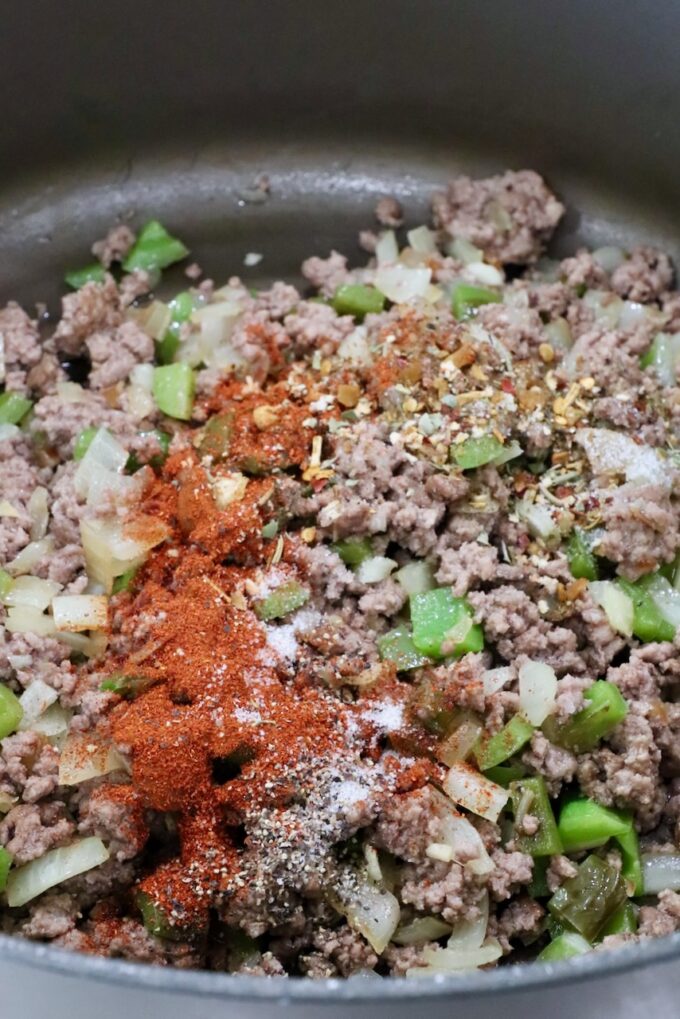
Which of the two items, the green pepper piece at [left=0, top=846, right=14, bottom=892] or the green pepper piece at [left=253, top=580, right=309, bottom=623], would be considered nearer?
the green pepper piece at [left=0, top=846, right=14, bottom=892]

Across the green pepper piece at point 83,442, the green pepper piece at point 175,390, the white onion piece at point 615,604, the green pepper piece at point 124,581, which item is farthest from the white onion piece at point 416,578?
the green pepper piece at point 83,442

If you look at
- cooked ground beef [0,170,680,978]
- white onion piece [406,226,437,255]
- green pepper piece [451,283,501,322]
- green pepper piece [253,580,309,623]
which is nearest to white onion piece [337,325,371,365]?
cooked ground beef [0,170,680,978]

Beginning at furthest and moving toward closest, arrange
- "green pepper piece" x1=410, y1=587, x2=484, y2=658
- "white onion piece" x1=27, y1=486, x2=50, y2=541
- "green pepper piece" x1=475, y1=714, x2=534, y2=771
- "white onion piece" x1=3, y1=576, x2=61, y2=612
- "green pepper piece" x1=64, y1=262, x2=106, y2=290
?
"green pepper piece" x1=64, y1=262, x2=106, y2=290 < "white onion piece" x1=27, y1=486, x2=50, y2=541 < "white onion piece" x1=3, y1=576, x2=61, y2=612 < "green pepper piece" x1=410, y1=587, x2=484, y2=658 < "green pepper piece" x1=475, y1=714, x2=534, y2=771

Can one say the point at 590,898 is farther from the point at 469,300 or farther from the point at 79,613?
the point at 469,300

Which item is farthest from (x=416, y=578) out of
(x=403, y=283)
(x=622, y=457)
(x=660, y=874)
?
(x=403, y=283)

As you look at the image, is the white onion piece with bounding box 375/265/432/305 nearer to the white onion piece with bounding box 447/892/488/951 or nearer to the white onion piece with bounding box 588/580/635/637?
the white onion piece with bounding box 588/580/635/637

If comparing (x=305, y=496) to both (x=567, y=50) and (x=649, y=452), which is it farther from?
(x=567, y=50)
